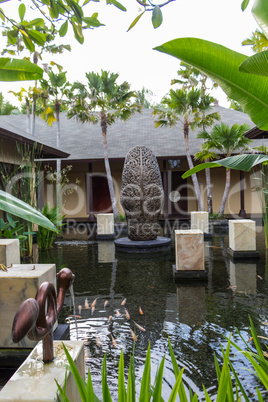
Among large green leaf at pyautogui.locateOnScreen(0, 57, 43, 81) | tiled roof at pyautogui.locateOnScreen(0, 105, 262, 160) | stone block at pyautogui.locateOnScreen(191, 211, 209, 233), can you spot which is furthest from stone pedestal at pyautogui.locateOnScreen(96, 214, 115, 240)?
large green leaf at pyautogui.locateOnScreen(0, 57, 43, 81)

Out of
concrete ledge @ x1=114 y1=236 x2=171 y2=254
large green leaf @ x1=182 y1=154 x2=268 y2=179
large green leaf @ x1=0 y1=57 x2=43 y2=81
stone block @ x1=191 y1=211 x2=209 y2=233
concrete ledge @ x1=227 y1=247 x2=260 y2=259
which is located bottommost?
Result: concrete ledge @ x1=227 y1=247 x2=260 y2=259

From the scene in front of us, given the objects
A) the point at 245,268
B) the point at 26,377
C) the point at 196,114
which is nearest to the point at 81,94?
the point at 196,114

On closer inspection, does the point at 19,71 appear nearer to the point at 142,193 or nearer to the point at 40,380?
the point at 40,380

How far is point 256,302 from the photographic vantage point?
4.72 m

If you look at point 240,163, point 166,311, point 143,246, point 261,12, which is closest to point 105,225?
point 143,246

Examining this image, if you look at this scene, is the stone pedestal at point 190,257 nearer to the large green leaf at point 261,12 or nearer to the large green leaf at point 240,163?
the large green leaf at point 240,163

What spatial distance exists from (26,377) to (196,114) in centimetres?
1392

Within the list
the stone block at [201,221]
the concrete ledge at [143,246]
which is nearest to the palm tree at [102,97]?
the stone block at [201,221]

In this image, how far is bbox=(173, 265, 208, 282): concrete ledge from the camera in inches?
237

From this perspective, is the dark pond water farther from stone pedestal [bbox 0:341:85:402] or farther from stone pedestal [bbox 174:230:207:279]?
stone pedestal [bbox 0:341:85:402]

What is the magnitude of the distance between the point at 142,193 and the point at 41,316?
24.3 feet

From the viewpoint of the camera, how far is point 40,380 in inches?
63.6

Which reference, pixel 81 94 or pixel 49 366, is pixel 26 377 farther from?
pixel 81 94

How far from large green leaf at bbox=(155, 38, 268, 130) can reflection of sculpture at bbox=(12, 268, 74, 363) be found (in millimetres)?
1356
